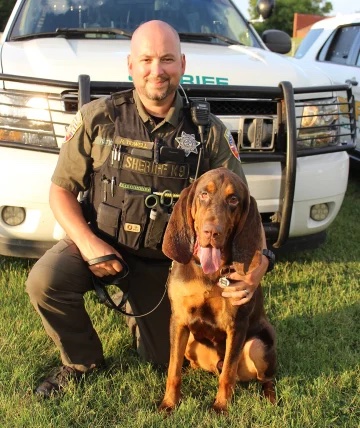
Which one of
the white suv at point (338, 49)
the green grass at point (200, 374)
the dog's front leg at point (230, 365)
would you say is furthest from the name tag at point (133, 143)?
the white suv at point (338, 49)

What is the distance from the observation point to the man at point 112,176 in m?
2.92

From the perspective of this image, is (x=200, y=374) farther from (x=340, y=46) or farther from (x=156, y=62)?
(x=340, y=46)

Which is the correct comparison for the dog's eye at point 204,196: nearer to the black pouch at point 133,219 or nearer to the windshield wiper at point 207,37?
the black pouch at point 133,219

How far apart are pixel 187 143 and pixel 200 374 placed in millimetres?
1263

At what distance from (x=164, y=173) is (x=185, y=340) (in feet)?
2.80

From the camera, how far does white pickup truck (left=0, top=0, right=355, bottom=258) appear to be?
3.46 m

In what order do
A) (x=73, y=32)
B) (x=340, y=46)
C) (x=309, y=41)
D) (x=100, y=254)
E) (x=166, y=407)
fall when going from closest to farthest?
(x=166, y=407) → (x=100, y=254) → (x=73, y=32) → (x=340, y=46) → (x=309, y=41)

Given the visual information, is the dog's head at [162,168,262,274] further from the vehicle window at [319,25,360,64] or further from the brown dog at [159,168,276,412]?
the vehicle window at [319,25,360,64]

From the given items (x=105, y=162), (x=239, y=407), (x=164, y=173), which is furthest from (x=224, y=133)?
(x=239, y=407)

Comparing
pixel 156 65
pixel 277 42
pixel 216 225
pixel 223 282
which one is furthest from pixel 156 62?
pixel 277 42

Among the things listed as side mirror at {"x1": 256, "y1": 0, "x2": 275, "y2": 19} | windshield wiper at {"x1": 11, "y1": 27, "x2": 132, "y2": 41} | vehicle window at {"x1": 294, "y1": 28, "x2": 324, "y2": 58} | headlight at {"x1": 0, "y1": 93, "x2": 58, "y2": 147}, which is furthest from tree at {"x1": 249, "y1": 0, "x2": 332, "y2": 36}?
headlight at {"x1": 0, "y1": 93, "x2": 58, "y2": 147}

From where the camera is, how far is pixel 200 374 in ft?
10.4

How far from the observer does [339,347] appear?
11.2ft

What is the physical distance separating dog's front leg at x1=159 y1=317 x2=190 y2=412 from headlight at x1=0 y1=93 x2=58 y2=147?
1423 millimetres
